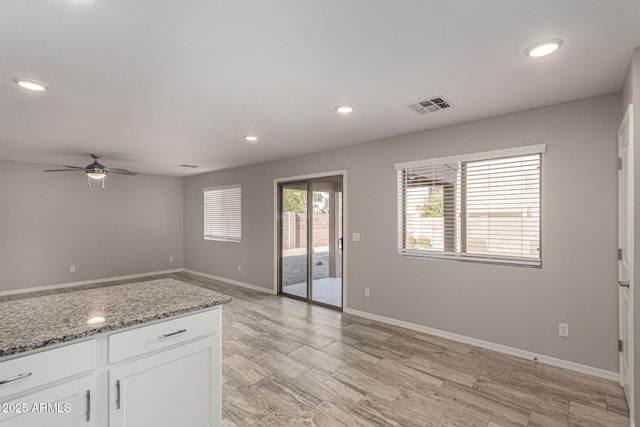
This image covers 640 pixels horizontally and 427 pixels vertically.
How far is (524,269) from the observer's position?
311cm

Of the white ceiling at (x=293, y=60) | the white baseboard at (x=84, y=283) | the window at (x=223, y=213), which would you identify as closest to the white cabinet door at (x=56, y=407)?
the white ceiling at (x=293, y=60)

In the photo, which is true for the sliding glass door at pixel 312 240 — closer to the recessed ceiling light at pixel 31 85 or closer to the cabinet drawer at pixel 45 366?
the recessed ceiling light at pixel 31 85

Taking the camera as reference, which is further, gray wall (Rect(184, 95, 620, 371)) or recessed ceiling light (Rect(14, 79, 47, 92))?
gray wall (Rect(184, 95, 620, 371))

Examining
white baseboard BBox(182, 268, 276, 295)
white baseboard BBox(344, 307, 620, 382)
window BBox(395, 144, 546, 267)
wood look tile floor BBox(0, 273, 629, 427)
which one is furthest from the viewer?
white baseboard BBox(182, 268, 276, 295)

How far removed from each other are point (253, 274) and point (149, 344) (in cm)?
469

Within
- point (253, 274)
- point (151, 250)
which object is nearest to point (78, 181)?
point (151, 250)

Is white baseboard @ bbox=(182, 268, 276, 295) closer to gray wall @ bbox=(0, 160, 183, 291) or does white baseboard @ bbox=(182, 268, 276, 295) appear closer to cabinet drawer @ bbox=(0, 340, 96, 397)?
gray wall @ bbox=(0, 160, 183, 291)

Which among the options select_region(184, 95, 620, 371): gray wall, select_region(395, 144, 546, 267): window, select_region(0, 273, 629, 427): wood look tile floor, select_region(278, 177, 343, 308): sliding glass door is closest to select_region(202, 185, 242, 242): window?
select_region(278, 177, 343, 308): sliding glass door

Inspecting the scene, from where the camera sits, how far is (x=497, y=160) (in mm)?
3312

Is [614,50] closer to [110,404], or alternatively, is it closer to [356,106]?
[356,106]

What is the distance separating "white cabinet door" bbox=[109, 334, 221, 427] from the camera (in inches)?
56.2

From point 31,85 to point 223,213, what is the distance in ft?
15.0

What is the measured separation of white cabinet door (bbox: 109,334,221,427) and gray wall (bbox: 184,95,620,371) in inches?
109

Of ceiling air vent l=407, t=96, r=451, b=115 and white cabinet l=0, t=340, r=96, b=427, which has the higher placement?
ceiling air vent l=407, t=96, r=451, b=115
